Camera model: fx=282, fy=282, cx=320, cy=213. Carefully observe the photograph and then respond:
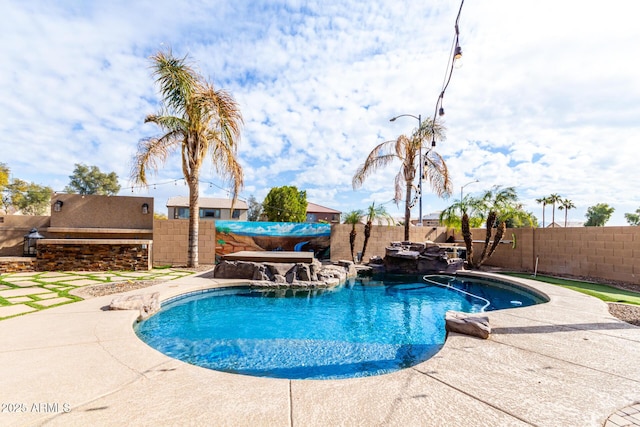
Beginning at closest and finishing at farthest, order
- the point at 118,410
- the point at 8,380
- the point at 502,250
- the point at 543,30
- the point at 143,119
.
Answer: the point at 118,410 → the point at 8,380 → the point at 543,30 → the point at 143,119 → the point at 502,250

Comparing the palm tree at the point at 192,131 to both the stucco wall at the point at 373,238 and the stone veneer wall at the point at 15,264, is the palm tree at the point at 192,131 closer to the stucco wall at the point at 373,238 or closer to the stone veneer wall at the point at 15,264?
the stone veneer wall at the point at 15,264

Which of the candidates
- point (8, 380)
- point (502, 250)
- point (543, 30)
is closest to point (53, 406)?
point (8, 380)

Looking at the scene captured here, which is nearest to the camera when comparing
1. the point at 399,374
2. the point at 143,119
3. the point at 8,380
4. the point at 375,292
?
the point at 8,380

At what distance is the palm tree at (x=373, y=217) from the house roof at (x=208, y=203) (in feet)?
71.5

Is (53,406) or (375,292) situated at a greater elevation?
(53,406)

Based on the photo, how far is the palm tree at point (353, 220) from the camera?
49.8 ft

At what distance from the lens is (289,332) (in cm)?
555

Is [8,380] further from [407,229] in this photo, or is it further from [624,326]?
[407,229]

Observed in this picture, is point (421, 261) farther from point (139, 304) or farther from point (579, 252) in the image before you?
point (139, 304)

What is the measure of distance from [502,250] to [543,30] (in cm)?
1167

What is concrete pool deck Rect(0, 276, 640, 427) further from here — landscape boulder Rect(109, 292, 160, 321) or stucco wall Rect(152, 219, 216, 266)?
stucco wall Rect(152, 219, 216, 266)

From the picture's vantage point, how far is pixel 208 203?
3625 centimetres

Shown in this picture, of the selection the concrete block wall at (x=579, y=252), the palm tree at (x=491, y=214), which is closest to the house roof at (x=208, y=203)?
the palm tree at (x=491, y=214)

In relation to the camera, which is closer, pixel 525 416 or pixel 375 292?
pixel 525 416
